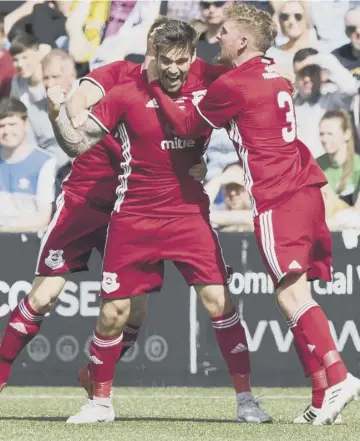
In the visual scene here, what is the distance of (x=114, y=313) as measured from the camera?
6695 millimetres

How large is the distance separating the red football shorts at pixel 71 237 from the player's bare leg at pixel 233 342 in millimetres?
982

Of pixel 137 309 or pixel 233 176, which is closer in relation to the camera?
pixel 137 309

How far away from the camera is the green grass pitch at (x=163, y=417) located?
5.83 meters

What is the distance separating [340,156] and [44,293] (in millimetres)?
4406

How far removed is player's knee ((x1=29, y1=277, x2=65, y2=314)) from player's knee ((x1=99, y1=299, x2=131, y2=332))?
25.3 inches

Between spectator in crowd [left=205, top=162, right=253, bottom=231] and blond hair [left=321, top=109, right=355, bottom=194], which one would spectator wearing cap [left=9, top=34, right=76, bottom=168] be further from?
blond hair [left=321, top=109, right=355, bottom=194]

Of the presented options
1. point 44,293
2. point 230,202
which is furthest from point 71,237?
point 230,202

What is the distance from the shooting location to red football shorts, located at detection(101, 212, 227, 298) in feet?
21.9

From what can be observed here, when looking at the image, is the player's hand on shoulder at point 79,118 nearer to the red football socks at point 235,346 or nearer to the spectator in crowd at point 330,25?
the red football socks at point 235,346

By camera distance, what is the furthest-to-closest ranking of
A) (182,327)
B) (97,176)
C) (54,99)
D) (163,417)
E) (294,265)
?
(182,327) < (97,176) < (163,417) < (294,265) < (54,99)

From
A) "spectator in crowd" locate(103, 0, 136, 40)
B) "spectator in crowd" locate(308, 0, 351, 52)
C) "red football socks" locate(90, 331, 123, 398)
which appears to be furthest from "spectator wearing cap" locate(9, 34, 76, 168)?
"red football socks" locate(90, 331, 123, 398)

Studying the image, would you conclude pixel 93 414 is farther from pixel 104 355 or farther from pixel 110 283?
pixel 110 283

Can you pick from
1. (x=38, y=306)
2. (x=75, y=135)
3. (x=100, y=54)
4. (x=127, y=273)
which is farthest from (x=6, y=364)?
(x=100, y=54)

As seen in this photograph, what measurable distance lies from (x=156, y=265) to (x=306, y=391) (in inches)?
118
